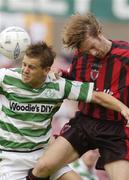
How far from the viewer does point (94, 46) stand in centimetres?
655

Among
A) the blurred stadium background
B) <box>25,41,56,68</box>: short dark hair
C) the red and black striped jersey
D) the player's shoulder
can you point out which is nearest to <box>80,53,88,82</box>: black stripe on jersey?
the red and black striped jersey

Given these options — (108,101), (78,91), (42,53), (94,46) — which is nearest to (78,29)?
(94,46)

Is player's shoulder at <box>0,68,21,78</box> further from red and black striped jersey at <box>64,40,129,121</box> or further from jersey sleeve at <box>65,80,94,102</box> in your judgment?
red and black striped jersey at <box>64,40,129,121</box>

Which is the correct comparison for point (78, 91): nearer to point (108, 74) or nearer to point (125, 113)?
point (108, 74)

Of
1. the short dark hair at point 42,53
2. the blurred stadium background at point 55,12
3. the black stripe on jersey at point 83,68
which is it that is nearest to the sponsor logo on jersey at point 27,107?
the short dark hair at point 42,53

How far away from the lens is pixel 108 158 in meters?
6.76

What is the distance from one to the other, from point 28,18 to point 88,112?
16950mm

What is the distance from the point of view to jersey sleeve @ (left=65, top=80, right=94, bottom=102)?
262 inches

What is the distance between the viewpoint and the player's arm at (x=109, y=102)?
21.1 feet

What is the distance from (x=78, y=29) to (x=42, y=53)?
388mm

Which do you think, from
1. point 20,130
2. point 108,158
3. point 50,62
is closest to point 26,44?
point 50,62

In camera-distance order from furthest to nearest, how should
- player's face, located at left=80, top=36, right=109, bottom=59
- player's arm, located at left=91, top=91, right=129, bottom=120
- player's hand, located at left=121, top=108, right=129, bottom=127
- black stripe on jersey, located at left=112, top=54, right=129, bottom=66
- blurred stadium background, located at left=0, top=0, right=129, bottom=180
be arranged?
blurred stadium background, located at left=0, top=0, right=129, bottom=180
black stripe on jersey, located at left=112, top=54, right=129, bottom=66
player's face, located at left=80, top=36, right=109, bottom=59
player's arm, located at left=91, top=91, right=129, bottom=120
player's hand, located at left=121, top=108, right=129, bottom=127

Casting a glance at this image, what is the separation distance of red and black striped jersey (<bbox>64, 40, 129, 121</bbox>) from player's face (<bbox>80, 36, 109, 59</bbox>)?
5.6 inches

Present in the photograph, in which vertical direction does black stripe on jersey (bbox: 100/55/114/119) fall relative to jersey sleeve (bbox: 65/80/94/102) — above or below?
above
